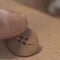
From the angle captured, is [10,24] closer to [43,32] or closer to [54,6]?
[43,32]

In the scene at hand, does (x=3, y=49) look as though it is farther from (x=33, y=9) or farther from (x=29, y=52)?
(x=33, y=9)

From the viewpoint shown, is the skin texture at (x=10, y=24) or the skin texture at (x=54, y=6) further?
the skin texture at (x=54, y=6)

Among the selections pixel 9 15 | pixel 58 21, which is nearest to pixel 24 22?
pixel 9 15

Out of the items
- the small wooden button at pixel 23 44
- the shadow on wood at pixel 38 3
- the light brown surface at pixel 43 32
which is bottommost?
the shadow on wood at pixel 38 3

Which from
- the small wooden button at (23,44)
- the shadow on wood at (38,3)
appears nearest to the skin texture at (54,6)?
the shadow on wood at (38,3)

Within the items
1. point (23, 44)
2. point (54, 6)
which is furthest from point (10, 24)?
point (54, 6)

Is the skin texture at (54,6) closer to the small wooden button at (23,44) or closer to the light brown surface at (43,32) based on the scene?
the light brown surface at (43,32)
